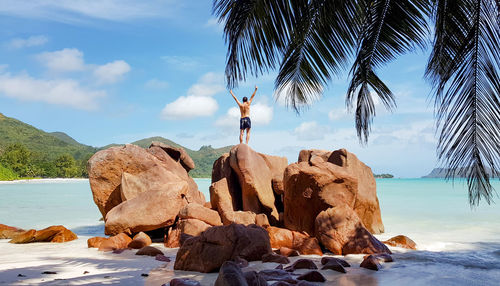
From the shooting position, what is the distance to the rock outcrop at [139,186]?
768cm

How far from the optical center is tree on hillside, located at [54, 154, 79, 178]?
5397 cm

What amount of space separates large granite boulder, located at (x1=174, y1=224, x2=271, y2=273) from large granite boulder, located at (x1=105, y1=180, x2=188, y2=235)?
105 inches

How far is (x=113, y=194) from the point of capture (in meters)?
9.36

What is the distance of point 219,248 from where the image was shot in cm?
503

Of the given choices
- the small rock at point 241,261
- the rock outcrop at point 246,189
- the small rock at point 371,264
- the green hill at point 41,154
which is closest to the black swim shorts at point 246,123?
the rock outcrop at point 246,189

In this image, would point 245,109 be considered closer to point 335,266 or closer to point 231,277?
point 335,266

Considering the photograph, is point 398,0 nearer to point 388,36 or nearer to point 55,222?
point 388,36

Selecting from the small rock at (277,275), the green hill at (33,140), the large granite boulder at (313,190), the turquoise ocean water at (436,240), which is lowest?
the turquoise ocean water at (436,240)

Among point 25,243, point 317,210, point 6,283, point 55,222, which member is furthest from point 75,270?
point 55,222

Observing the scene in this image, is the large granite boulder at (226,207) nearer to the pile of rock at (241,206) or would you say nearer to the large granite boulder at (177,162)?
the pile of rock at (241,206)

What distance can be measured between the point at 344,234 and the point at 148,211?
3.85 m

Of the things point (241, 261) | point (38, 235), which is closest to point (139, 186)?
point (38, 235)

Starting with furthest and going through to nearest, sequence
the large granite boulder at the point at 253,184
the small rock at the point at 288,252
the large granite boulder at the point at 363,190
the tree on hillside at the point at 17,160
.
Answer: the tree on hillside at the point at 17,160
the large granite boulder at the point at 363,190
the large granite boulder at the point at 253,184
the small rock at the point at 288,252

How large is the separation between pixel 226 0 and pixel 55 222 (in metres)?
10.1
